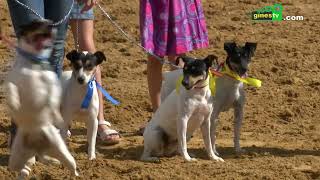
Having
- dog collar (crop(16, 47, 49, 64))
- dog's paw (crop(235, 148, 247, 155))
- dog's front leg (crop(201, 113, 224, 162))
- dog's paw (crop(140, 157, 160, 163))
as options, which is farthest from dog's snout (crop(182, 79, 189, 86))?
dog collar (crop(16, 47, 49, 64))

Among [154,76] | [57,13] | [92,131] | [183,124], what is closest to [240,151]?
[183,124]

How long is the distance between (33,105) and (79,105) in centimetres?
194

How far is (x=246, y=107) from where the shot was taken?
8656 mm

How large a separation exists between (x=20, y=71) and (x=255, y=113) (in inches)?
167

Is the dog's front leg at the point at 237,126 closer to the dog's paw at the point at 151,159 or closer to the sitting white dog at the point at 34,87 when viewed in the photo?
the dog's paw at the point at 151,159

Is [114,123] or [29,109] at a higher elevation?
[29,109]

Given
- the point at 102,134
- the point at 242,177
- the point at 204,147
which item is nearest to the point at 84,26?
the point at 102,134

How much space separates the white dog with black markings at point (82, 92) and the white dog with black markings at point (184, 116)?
1.63 ft

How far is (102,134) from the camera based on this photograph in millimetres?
7332

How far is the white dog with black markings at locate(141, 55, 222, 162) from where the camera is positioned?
6.47m

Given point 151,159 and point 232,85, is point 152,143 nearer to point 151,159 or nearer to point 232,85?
point 151,159

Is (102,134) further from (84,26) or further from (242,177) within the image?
(242,177)

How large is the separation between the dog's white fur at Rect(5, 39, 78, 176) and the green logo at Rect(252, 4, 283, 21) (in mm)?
8009

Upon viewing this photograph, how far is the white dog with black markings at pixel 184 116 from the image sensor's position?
6.47m
